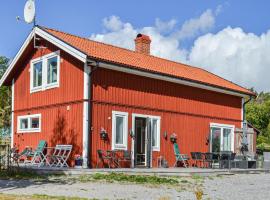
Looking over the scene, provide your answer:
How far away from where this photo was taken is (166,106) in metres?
20.1

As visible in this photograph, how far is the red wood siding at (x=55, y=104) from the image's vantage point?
17.8 meters

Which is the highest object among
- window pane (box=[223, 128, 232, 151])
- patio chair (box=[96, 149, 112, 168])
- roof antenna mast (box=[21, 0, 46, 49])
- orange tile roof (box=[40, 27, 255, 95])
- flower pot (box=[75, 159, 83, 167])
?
roof antenna mast (box=[21, 0, 46, 49])

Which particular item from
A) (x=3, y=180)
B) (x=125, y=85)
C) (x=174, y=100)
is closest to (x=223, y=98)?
(x=174, y=100)

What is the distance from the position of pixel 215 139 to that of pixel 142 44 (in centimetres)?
606

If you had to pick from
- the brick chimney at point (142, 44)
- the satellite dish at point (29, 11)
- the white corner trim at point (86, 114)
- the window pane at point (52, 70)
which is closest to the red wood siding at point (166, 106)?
the white corner trim at point (86, 114)

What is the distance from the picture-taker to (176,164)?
66.5 ft

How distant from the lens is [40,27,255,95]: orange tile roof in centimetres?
1836

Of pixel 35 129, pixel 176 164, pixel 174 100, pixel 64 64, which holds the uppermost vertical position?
pixel 64 64

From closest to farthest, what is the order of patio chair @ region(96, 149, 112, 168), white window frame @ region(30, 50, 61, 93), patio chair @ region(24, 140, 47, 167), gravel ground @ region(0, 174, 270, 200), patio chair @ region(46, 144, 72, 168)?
gravel ground @ region(0, 174, 270, 200), patio chair @ region(96, 149, 112, 168), patio chair @ region(46, 144, 72, 168), patio chair @ region(24, 140, 47, 167), white window frame @ region(30, 50, 61, 93)

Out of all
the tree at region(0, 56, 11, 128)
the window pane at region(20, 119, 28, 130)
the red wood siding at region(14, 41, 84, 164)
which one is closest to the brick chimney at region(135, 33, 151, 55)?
the red wood siding at region(14, 41, 84, 164)

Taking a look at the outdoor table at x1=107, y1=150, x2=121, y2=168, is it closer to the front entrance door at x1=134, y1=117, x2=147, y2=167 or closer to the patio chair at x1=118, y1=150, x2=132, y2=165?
the patio chair at x1=118, y1=150, x2=132, y2=165

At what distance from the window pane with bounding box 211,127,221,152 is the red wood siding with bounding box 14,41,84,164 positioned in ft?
25.7

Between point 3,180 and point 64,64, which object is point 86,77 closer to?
point 64,64

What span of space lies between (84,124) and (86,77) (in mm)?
1784
